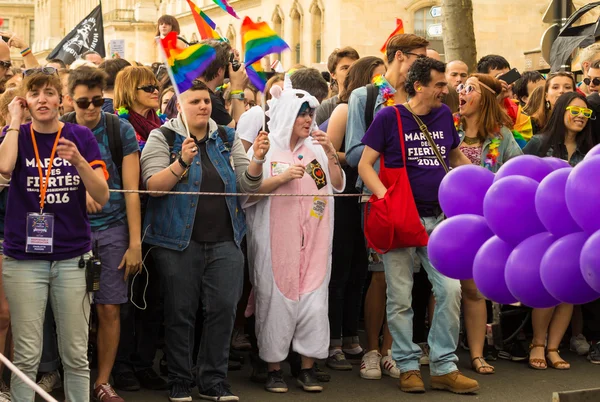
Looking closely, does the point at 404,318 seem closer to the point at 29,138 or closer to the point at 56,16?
the point at 29,138

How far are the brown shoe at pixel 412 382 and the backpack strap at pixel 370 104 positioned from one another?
1797mm

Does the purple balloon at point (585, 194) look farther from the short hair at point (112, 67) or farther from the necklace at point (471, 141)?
the short hair at point (112, 67)

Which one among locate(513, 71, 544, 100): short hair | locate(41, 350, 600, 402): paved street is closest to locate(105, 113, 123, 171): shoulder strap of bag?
locate(41, 350, 600, 402): paved street

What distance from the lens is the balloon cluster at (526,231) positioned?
15.1 feet

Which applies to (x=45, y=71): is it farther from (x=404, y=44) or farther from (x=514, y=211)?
(x=514, y=211)

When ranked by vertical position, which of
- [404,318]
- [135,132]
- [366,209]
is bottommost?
[404,318]

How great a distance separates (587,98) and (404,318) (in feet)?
9.78

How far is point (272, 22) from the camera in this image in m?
43.9

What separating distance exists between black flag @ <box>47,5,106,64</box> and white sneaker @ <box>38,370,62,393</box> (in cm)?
963

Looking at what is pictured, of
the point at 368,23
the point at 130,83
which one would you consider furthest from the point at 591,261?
the point at 368,23

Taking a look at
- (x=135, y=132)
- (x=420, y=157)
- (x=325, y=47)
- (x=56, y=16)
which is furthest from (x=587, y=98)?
(x=56, y=16)

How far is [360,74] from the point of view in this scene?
9.47 meters

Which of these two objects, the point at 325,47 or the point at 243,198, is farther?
the point at 325,47

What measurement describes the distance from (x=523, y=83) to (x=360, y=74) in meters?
3.94
